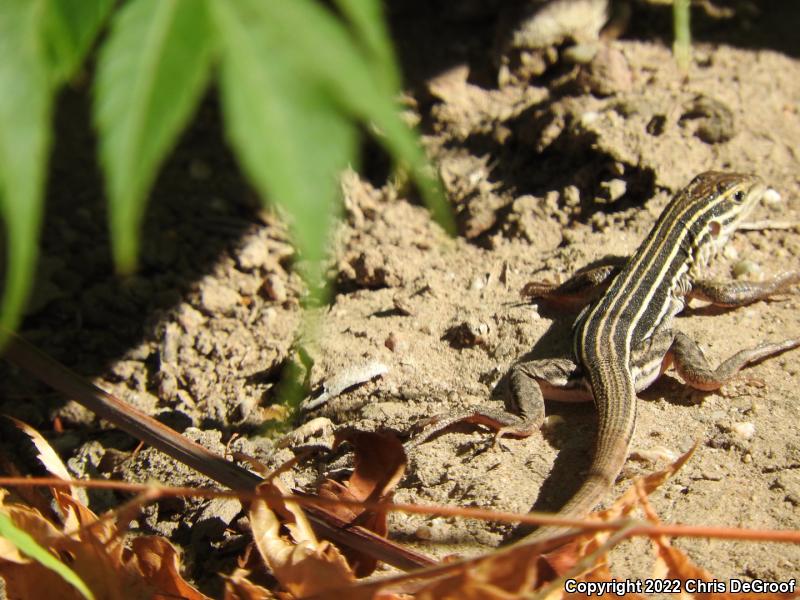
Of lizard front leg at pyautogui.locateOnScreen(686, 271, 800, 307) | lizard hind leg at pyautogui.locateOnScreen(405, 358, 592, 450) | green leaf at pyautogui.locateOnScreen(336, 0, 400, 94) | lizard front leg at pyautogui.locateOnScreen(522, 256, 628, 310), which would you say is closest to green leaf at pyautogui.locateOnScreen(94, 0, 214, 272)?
green leaf at pyautogui.locateOnScreen(336, 0, 400, 94)

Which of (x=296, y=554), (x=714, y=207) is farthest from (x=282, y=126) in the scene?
(x=714, y=207)

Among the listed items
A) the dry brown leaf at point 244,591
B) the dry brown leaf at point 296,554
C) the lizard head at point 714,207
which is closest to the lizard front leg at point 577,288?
the lizard head at point 714,207

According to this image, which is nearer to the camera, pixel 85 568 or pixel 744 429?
pixel 85 568

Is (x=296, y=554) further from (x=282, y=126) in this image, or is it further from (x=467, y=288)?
(x=467, y=288)

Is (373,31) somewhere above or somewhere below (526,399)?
below

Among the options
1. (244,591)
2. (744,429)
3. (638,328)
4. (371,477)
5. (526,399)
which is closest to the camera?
(244,591)

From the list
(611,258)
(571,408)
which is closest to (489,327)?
(571,408)

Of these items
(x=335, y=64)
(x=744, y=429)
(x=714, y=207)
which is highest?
(x=714, y=207)
